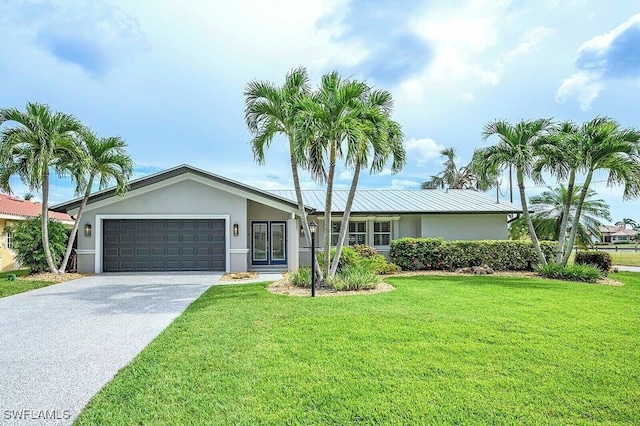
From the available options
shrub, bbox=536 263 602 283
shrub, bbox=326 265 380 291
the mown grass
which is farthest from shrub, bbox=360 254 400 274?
the mown grass

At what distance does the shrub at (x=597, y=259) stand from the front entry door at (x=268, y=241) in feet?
40.9

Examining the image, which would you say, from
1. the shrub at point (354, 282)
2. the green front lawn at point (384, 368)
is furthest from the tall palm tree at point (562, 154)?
the shrub at point (354, 282)

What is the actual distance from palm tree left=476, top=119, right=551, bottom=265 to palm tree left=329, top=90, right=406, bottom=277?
5.36 meters

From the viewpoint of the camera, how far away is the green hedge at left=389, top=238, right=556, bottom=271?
50.5 ft

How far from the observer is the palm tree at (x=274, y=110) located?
10242mm

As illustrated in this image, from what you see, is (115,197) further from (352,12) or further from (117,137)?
(352,12)

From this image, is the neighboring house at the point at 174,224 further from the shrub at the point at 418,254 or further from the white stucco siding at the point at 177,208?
the shrub at the point at 418,254

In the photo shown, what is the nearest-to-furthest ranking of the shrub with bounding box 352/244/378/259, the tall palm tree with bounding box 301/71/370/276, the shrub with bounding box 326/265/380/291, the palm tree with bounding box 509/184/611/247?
1. the tall palm tree with bounding box 301/71/370/276
2. the shrub with bounding box 326/265/380/291
3. the shrub with bounding box 352/244/378/259
4. the palm tree with bounding box 509/184/611/247

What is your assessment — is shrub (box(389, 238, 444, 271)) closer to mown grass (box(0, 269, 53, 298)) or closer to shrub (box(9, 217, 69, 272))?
mown grass (box(0, 269, 53, 298))

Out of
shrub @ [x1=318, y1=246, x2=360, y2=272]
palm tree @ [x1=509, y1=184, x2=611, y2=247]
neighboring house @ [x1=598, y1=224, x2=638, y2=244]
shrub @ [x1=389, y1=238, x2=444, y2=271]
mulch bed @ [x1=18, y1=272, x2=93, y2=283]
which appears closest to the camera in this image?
mulch bed @ [x1=18, y1=272, x2=93, y2=283]

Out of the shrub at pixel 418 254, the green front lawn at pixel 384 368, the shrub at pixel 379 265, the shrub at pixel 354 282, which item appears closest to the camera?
the green front lawn at pixel 384 368

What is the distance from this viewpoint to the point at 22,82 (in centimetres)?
1362

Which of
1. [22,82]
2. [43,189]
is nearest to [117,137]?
[43,189]

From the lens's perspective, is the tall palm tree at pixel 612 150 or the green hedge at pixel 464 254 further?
the green hedge at pixel 464 254
